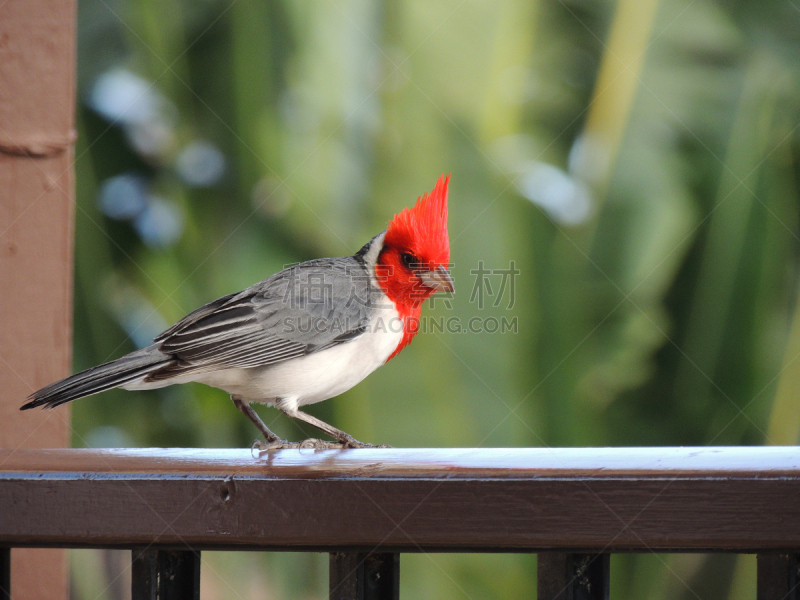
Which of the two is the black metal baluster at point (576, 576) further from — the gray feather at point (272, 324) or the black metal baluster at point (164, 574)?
the gray feather at point (272, 324)

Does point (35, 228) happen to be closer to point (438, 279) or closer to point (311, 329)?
point (311, 329)

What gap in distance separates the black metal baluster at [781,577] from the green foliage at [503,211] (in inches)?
69.1

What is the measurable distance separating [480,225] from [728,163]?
3.05ft

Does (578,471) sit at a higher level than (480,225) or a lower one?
lower

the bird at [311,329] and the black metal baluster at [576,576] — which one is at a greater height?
the bird at [311,329]

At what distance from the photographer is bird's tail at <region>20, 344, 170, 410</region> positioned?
4.76 ft

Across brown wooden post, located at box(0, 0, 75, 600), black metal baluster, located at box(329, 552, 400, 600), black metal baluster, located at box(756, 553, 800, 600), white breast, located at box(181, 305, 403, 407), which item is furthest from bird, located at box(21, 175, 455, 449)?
black metal baluster, located at box(756, 553, 800, 600)

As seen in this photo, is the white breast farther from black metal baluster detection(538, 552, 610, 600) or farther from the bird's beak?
black metal baluster detection(538, 552, 610, 600)

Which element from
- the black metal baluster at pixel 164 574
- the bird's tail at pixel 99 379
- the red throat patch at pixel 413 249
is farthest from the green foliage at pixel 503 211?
the black metal baluster at pixel 164 574

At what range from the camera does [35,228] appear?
5.34 ft

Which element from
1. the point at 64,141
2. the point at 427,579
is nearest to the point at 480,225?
the point at 427,579

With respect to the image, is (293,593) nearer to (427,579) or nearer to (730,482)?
(427,579)

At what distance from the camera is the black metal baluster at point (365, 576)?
0.90m

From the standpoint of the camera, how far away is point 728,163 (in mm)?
2727
